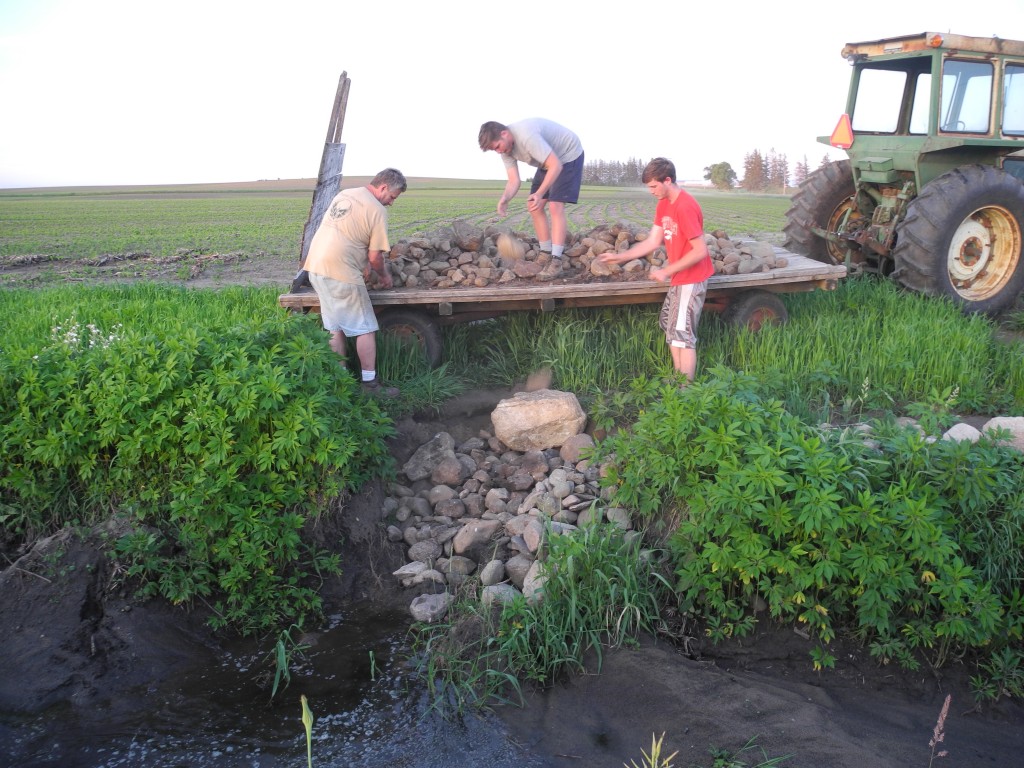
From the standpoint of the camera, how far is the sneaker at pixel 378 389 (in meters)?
5.95

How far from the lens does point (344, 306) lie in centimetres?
594

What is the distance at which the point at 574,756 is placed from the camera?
333 centimetres

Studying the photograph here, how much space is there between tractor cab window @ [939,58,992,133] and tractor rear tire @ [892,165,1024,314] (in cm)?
54

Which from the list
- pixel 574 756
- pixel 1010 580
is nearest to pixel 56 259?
pixel 574 756

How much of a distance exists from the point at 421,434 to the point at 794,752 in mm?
3396

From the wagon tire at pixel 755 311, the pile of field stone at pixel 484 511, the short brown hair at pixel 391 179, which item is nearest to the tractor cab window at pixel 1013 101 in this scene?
the wagon tire at pixel 755 311

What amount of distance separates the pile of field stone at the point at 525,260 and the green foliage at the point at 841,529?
2.54 metres

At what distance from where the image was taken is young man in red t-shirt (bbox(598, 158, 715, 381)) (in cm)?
559

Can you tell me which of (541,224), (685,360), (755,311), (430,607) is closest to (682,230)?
(685,360)

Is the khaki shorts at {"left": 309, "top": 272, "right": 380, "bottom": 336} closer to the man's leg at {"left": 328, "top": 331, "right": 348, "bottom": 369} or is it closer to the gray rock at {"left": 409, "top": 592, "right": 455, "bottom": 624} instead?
the man's leg at {"left": 328, "top": 331, "right": 348, "bottom": 369}

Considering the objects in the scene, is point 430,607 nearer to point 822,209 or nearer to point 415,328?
point 415,328

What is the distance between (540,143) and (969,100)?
14.3 ft

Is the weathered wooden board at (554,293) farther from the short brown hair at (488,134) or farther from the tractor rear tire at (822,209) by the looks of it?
the tractor rear tire at (822,209)

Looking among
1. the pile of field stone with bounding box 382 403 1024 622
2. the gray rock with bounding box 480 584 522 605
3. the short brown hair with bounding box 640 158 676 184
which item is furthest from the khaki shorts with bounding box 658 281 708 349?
the gray rock with bounding box 480 584 522 605
